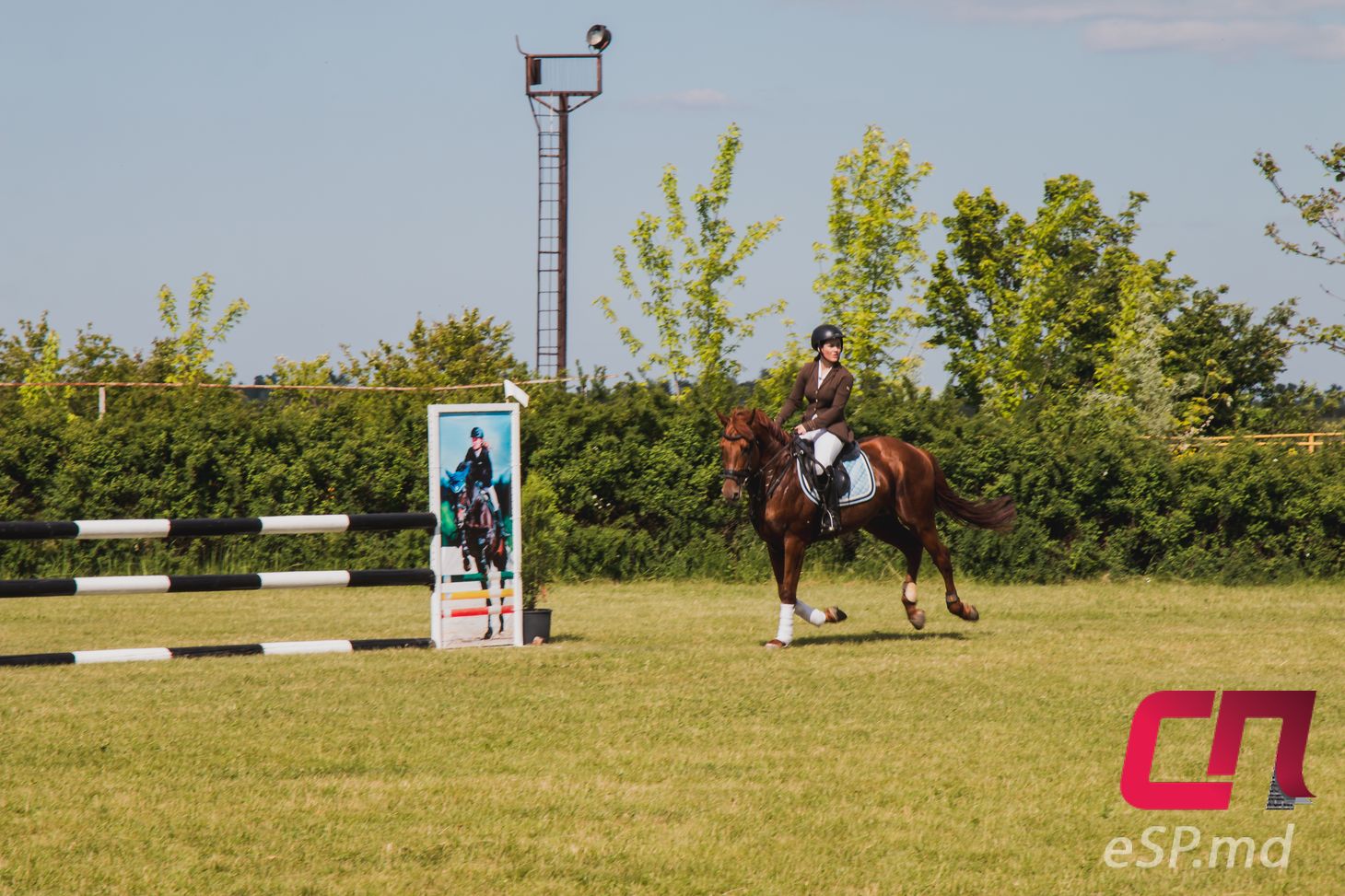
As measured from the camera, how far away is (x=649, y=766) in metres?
7.98

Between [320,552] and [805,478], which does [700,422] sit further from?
[805,478]

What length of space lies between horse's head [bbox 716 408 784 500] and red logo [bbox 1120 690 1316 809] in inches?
164

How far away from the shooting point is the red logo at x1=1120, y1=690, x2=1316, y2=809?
727cm

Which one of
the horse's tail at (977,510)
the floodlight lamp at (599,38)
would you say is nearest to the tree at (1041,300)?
the floodlight lamp at (599,38)

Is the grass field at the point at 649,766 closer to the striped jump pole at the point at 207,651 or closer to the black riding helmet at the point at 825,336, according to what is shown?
the striped jump pole at the point at 207,651

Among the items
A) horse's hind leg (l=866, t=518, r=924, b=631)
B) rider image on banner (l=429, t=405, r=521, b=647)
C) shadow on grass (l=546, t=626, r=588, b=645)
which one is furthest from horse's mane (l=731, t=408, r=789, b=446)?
shadow on grass (l=546, t=626, r=588, b=645)

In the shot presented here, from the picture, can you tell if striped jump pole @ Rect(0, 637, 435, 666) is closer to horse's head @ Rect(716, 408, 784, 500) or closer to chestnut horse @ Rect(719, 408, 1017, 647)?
horse's head @ Rect(716, 408, 784, 500)

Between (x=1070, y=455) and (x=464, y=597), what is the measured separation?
395 inches

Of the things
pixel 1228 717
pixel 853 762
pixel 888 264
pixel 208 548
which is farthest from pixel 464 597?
pixel 888 264

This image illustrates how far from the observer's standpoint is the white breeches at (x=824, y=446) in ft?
43.4

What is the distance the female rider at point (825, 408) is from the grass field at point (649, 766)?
131cm

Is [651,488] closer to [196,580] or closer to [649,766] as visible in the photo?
[196,580]

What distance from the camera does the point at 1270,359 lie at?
5150 cm
